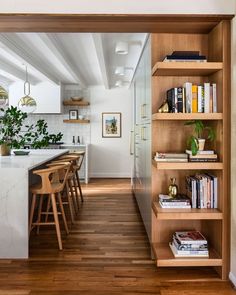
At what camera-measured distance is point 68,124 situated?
347 inches

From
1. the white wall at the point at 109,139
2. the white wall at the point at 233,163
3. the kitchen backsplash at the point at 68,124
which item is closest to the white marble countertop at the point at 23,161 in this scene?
the white wall at the point at 233,163

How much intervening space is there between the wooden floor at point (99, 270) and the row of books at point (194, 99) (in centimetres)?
147

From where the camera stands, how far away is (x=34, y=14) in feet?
8.56

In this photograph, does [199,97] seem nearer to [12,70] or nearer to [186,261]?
[186,261]

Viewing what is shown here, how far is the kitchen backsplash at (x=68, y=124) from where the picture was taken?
28.7ft

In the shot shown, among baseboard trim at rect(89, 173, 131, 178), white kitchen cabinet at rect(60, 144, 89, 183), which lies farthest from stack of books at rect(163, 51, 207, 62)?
baseboard trim at rect(89, 173, 131, 178)

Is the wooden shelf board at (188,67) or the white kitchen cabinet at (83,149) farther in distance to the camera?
the white kitchen cabinet at (83,149)

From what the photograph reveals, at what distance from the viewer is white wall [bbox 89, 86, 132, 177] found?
8898 millimetres

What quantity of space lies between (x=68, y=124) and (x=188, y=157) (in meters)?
6.27
